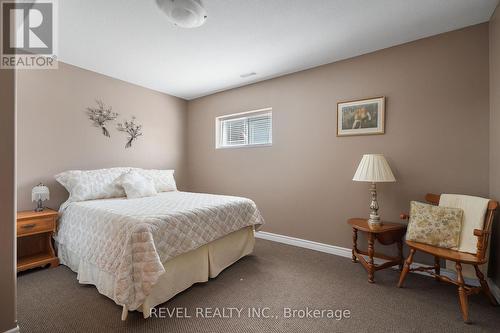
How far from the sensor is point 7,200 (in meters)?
1.39

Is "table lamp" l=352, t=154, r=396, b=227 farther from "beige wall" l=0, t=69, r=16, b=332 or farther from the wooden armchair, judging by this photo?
"beige wall" l=0, t=69, r=16, b=332

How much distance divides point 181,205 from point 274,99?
214 cm

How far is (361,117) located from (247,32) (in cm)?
167

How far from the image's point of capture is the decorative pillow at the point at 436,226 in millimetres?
1941

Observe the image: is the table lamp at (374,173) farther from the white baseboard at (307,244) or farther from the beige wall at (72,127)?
the beige wall at (72,127)

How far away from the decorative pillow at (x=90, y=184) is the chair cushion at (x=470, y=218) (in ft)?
12.4

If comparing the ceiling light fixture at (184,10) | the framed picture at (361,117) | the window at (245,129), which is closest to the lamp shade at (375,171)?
the framed picture at (361,117)

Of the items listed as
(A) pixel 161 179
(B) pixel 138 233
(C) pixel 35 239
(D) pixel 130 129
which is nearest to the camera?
(B) pixel 138 233

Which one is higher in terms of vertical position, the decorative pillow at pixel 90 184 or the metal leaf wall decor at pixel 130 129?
the metal leaf wall decor at pixel 130 129

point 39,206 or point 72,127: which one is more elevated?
point 72,127

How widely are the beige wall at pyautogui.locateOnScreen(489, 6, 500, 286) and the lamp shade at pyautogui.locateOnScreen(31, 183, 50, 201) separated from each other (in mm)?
4539

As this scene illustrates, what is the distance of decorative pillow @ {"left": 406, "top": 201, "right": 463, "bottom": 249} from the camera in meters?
1.94

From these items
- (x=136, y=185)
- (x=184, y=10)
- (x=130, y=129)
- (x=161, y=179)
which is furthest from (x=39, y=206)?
(x=184, y=10)

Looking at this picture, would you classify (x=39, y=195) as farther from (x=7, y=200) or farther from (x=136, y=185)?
(x=7, y=200)
